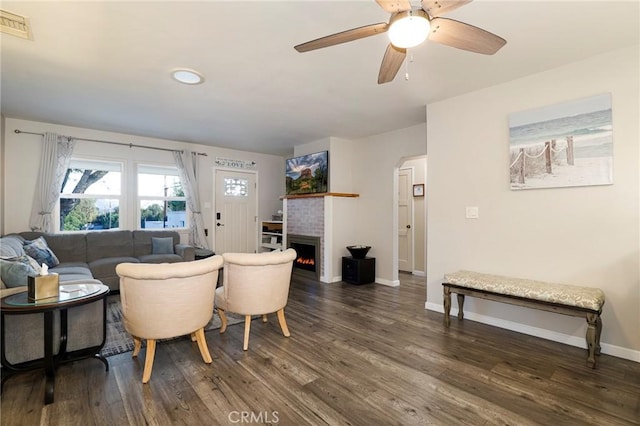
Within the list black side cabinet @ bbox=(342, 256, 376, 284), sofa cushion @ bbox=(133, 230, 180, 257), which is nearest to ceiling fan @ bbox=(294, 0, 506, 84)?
black side cabinet @ bbox=(342, 256, 376, 284)

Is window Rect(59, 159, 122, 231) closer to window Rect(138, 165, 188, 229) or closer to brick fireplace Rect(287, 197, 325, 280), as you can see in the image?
window Rect(138, 165, 188, 229)

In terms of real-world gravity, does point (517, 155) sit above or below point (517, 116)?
below

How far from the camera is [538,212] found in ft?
9.71

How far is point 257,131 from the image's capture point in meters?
5.09

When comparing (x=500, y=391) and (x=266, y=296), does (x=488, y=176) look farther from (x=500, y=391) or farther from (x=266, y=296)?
(x=266, y=296)

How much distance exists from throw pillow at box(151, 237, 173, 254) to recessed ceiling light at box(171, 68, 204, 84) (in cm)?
308

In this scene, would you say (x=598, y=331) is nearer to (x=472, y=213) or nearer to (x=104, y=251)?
(x=472, y=213)

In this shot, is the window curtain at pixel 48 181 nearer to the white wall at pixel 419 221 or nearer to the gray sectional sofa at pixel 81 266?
the gray sectional sofa at pixel 81 266

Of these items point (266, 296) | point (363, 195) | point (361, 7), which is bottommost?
point (266, 296)

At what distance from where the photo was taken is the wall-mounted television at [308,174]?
5.48 m

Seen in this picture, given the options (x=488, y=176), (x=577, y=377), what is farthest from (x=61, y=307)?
(x=488, y=176)

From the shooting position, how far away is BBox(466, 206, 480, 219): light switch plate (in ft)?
11.2

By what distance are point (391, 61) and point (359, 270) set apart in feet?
12.1

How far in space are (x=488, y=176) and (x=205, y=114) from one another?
147 inches
